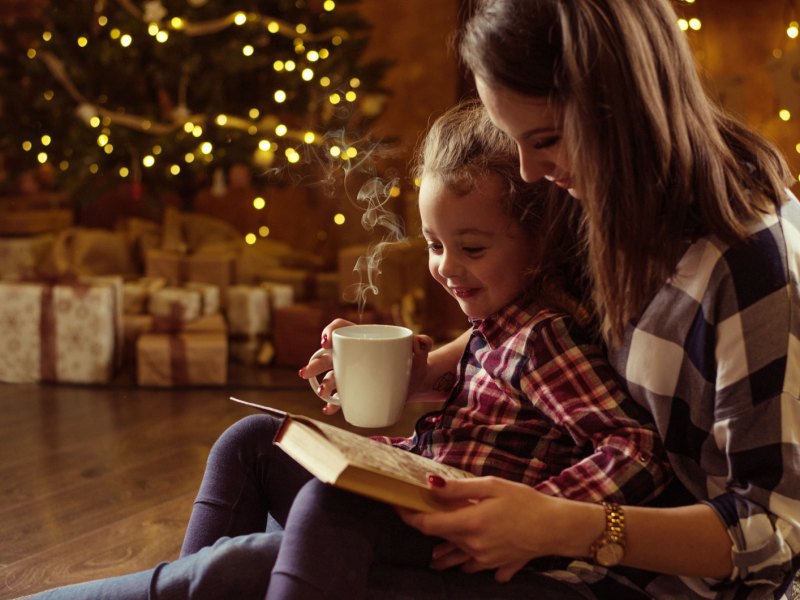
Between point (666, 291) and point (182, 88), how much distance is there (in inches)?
88.7

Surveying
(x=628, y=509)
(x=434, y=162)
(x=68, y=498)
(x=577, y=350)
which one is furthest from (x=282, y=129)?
(x=628, y=509)

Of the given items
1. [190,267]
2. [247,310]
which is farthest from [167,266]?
[247,310]

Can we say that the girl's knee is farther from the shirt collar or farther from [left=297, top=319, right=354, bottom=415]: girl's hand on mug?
the shirt collar

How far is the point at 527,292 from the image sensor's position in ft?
3.55

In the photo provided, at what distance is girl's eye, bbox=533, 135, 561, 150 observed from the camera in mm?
881

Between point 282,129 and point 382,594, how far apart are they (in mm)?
2130

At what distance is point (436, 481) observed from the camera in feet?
2.66

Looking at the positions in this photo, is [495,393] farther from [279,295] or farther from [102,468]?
→ [279,295]

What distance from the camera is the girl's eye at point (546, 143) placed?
0.88 m

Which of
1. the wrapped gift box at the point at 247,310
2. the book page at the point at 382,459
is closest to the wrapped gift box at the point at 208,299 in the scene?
the wrapped gift box at the point at 247,310

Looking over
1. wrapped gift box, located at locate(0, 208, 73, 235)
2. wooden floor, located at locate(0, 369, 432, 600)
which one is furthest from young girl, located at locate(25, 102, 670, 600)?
wrapped gift box, located at locate(0, 208, 73, 235)

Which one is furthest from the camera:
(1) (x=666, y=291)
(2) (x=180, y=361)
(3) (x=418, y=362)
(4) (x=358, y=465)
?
(2) (x=180, y=361)

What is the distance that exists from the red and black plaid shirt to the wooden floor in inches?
28.0

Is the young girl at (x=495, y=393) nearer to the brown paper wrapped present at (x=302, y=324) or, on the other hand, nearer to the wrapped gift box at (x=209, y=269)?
the brown paper wrapped present at (x=302, y=324)
